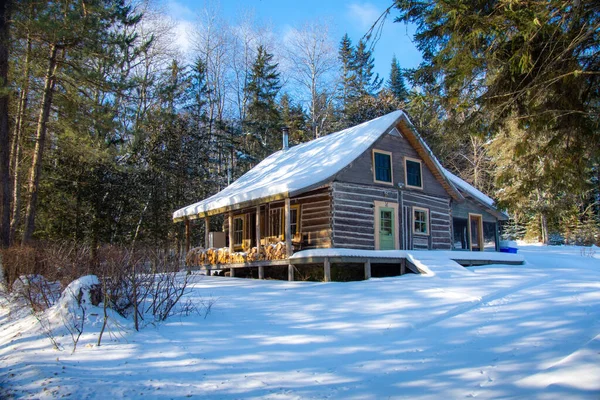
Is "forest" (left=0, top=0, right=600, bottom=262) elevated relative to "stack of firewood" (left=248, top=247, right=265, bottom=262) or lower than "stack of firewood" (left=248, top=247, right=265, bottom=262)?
elevated

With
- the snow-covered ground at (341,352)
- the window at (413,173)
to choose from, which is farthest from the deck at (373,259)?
the snow-covered ground at (341,352)

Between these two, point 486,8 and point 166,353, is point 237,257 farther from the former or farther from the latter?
point 486,8

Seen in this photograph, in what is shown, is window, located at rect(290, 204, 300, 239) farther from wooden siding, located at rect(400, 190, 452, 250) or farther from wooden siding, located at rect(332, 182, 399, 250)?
wooden siding, located at rect(400, 190, 452, 250)

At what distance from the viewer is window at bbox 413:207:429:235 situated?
60.6 feet

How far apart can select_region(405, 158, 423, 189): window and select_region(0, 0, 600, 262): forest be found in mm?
2510

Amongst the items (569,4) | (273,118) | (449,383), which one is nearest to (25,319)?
(449,383)

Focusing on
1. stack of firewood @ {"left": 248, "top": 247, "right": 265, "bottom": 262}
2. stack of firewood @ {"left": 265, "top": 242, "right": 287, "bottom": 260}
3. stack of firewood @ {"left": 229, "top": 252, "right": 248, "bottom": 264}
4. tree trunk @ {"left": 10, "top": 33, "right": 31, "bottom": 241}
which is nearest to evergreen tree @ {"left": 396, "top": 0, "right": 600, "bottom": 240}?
stack of firewood @ {"left": 265, "top": 242, "right": 287, "bottom": 260}

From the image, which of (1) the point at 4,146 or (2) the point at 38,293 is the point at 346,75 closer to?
(1) the point at 4,146

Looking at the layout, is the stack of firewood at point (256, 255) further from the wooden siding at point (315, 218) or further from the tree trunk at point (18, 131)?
the tree trunk at point (18, 131)

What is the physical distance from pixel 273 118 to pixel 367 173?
20.5 metres

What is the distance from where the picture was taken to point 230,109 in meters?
35.7

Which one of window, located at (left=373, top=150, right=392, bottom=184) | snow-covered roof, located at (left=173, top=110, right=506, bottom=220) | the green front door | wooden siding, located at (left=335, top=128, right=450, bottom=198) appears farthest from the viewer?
window, located at (left=373, top=150, right=392, bottom=184)

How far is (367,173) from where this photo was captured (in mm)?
16906

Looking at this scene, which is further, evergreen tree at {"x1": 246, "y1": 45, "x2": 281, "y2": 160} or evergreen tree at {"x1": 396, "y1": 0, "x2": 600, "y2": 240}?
evergreen tree at {"x1": 246, "y1": 45, "x2": 281, "y2": 160}
